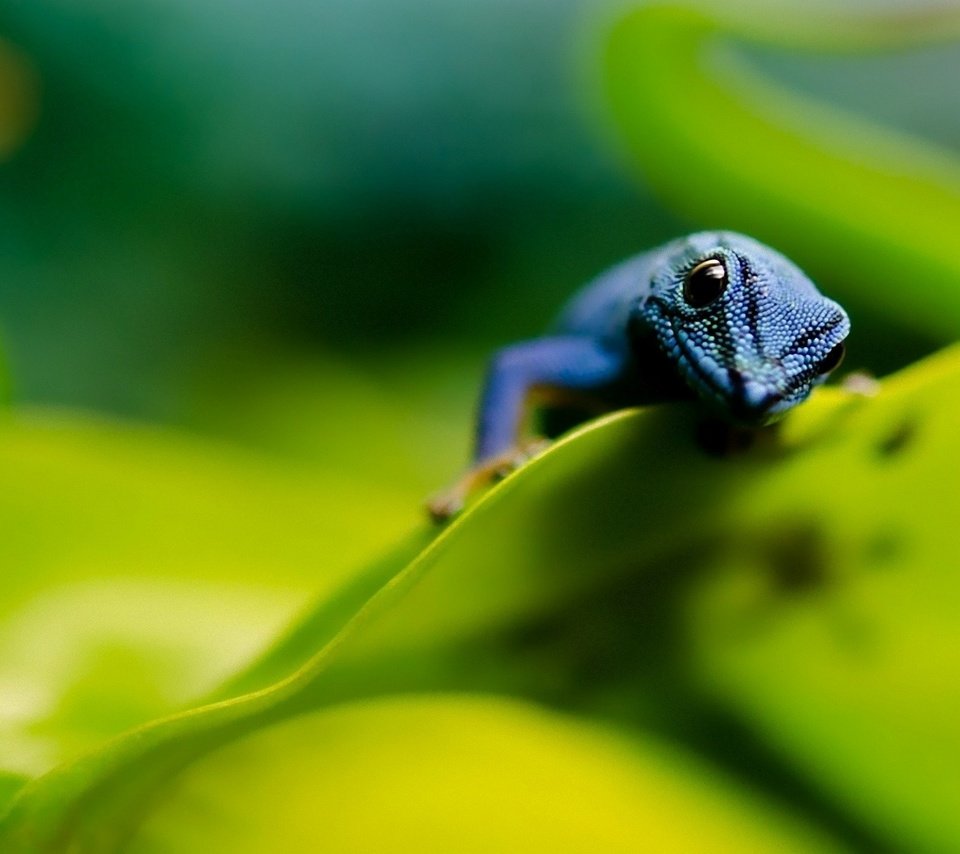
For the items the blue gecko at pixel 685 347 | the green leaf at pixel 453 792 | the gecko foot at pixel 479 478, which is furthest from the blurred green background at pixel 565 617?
the gecko foot at pixel 479 478

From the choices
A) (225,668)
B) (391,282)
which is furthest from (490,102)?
(225,668)

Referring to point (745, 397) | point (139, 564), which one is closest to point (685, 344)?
point (745, 397)

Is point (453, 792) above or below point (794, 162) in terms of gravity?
→ below

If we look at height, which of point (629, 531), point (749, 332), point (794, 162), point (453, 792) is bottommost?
point (453, 792)

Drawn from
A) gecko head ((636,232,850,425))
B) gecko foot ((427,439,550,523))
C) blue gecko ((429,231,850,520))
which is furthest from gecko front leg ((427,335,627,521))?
gecko head ((636,232,850,425))

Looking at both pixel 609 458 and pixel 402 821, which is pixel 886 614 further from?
pixel 402 821

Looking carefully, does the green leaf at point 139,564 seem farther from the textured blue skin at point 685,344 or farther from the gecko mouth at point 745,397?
the gecko mouth at point 745,397

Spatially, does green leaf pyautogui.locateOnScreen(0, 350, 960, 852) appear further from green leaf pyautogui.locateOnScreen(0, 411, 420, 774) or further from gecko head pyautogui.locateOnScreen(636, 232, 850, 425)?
green leaf pyautogui.locateOnScreen(0, 411, 420, 774)

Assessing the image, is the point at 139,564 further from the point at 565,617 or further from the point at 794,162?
the point at 794,162
